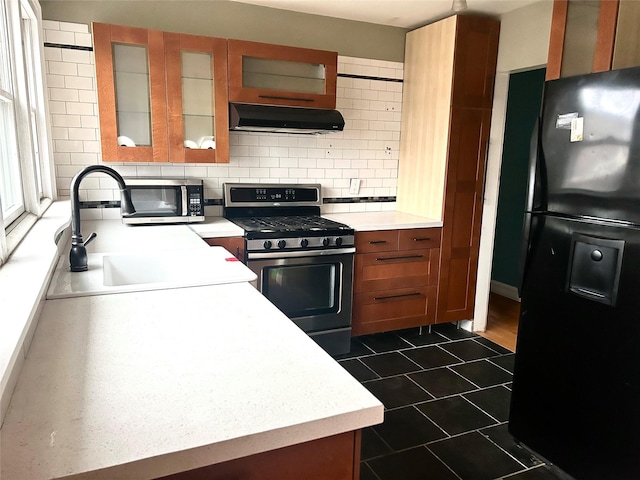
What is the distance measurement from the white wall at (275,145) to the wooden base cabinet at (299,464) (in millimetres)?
2766

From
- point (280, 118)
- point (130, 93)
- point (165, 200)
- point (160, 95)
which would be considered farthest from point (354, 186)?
point (130, 93)

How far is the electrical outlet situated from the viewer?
12.8 ft

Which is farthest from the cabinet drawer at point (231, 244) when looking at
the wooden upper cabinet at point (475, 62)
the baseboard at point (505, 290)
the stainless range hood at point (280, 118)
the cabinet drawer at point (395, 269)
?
the baseboard at point (505, 290)

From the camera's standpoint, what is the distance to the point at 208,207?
11.4 ft

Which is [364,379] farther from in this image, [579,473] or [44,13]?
[44,13]

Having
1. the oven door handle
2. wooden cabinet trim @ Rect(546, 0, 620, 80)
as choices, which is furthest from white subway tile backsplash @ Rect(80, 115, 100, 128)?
wooden cabinet trim @ Rect(546, 0, 620, 80)

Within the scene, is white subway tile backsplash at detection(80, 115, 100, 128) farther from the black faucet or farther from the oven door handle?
the black faucet

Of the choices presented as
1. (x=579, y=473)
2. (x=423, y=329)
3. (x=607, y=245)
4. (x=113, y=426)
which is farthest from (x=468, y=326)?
(x=113, y=426)

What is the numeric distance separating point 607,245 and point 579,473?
979mm

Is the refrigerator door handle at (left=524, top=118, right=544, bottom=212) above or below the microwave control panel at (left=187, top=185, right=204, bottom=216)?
above

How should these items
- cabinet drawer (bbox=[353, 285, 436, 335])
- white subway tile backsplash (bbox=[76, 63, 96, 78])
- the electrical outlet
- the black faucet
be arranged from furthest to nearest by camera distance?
1. the electrical outlet
2. cabinet drawer (bbox=[353, 285, 436, 335])
3. white subway tile backsplash (bbox=[76, 63, 96, 78])
4. the black faucet

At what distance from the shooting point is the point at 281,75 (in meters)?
3.25

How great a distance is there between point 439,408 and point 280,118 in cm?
205

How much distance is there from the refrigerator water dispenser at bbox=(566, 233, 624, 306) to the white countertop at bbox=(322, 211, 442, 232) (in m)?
1.56
